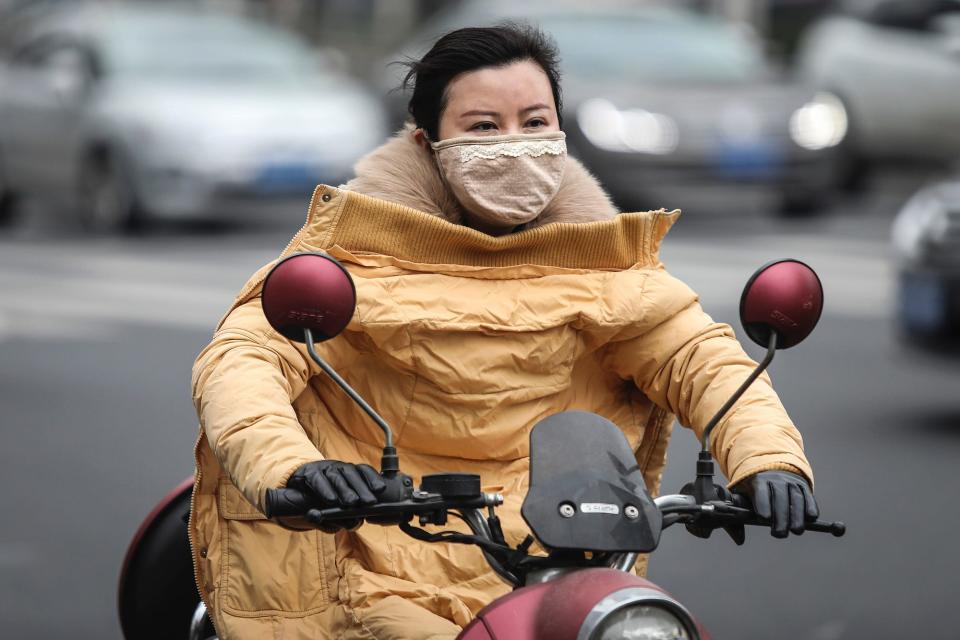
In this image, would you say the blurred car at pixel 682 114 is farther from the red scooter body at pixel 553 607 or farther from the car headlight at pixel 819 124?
the red scooter body at pixel 553 607

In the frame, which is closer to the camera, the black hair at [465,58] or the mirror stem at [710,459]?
the mirror stem at [710,459]

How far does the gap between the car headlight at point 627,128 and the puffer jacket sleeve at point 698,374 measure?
36.3 ft

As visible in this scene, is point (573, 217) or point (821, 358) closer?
point (573, 217)

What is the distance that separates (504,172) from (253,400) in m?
0.63

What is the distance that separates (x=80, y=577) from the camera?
605cm

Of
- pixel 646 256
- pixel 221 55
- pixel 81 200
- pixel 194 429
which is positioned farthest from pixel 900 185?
pixel 646 256

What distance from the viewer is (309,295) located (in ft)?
8.48

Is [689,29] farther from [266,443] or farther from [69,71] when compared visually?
[266,443]

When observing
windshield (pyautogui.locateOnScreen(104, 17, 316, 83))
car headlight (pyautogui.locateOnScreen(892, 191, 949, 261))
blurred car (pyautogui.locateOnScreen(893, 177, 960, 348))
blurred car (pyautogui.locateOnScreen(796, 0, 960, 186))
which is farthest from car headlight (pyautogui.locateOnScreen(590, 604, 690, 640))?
blurred car (pyautogui.locateOnScreen(796, 0, 960, 186))

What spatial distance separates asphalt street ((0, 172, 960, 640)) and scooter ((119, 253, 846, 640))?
2786 mm

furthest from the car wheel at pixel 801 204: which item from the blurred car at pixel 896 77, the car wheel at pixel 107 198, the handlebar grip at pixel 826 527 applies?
the handlebar grip at pixel 826 527

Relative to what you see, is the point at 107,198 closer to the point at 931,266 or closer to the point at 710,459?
the point at 931,266

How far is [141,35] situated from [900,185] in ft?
24.7

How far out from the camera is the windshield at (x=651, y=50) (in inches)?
592
